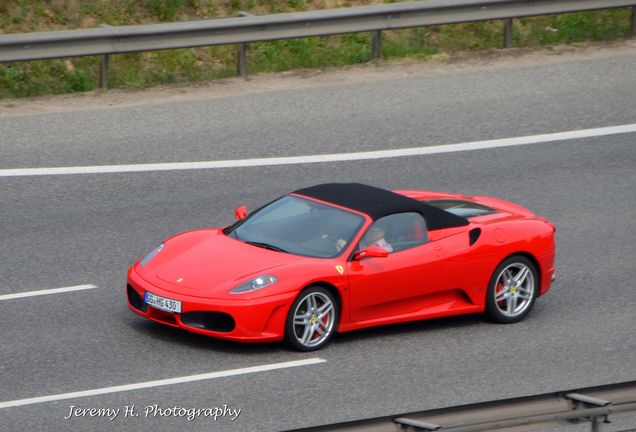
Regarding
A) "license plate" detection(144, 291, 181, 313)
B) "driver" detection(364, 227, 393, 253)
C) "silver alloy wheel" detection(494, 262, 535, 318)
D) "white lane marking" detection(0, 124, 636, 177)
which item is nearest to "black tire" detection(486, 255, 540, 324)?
"silver alloy wheel" detection(494, 262, 535, 318)

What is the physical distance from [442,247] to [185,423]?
10.8 ft

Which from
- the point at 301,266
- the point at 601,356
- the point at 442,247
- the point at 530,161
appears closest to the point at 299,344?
the point at 301,266

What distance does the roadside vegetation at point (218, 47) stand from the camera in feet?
58.7

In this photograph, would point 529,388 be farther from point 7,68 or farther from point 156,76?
point 7,68

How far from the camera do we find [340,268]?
10.2 metres

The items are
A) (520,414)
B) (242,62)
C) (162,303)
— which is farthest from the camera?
(242,62)

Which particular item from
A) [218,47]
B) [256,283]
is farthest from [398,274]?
[218,47]

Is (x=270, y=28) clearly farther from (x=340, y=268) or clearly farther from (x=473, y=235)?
(x=340, y=268)

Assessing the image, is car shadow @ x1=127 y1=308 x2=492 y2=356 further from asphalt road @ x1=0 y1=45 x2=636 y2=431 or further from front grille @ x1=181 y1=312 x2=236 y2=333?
front grille @ x1=181 y1=312 x2=236 y2=333

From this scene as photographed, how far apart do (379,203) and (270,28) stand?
7.58 m

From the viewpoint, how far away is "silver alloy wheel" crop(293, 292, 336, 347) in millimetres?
10000

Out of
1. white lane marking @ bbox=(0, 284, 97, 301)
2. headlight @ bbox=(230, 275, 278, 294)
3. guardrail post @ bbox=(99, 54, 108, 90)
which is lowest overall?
white lane marking @ bbox=(0, 284, 97, 301)

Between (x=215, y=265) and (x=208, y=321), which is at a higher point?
(x=215, y=265)

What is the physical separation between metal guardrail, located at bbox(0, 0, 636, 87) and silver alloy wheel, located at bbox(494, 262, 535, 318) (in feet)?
25.3
